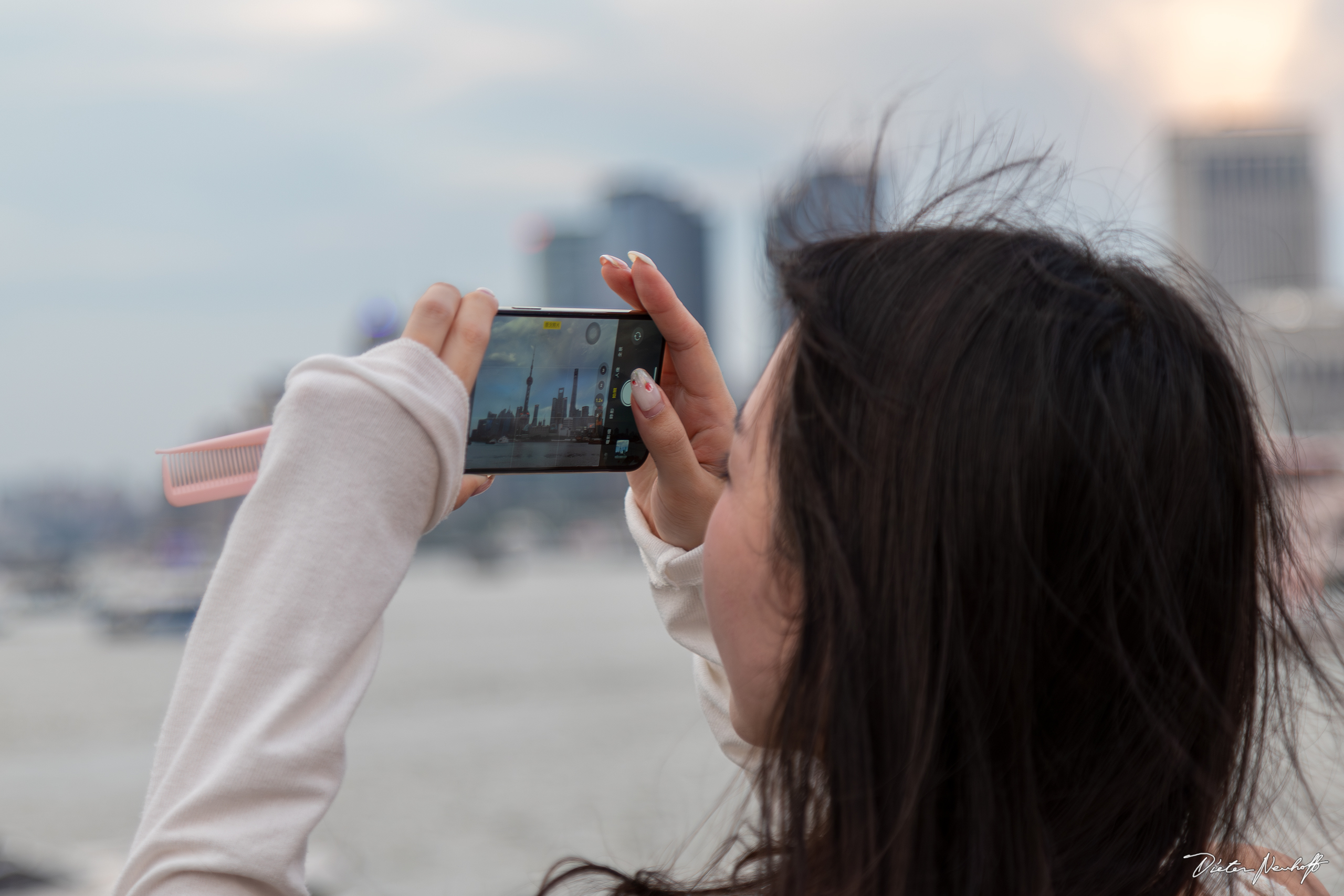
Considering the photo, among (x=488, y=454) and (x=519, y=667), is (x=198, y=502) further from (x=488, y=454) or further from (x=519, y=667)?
(x=519, y=667)

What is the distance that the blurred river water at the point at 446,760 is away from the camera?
12.4m

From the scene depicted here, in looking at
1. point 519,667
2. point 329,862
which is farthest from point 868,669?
point 519,667

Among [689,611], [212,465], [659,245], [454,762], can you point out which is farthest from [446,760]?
[212,465]

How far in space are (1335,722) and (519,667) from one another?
26.4 meters

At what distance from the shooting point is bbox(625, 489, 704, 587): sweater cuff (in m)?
1.40

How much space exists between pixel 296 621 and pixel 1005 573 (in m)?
0.56

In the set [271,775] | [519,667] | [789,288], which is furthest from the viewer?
[519,667]

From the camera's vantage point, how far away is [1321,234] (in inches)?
2990

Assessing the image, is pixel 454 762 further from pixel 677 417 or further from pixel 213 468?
pixel 213 468

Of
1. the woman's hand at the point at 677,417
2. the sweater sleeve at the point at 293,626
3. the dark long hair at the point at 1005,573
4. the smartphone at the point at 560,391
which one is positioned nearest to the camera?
the sweater sleeve at the point at 293,626

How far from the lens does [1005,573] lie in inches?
34.5

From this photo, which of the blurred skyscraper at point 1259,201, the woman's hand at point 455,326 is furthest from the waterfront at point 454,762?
the blurred skyscraper at point 1259,201

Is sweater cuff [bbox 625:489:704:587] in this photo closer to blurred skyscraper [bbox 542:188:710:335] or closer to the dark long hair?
blurred skyscraper [bbox 542:188:710:335]

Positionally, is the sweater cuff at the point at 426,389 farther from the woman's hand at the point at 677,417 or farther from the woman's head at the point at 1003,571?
the woman's hand at the point at 677,417
